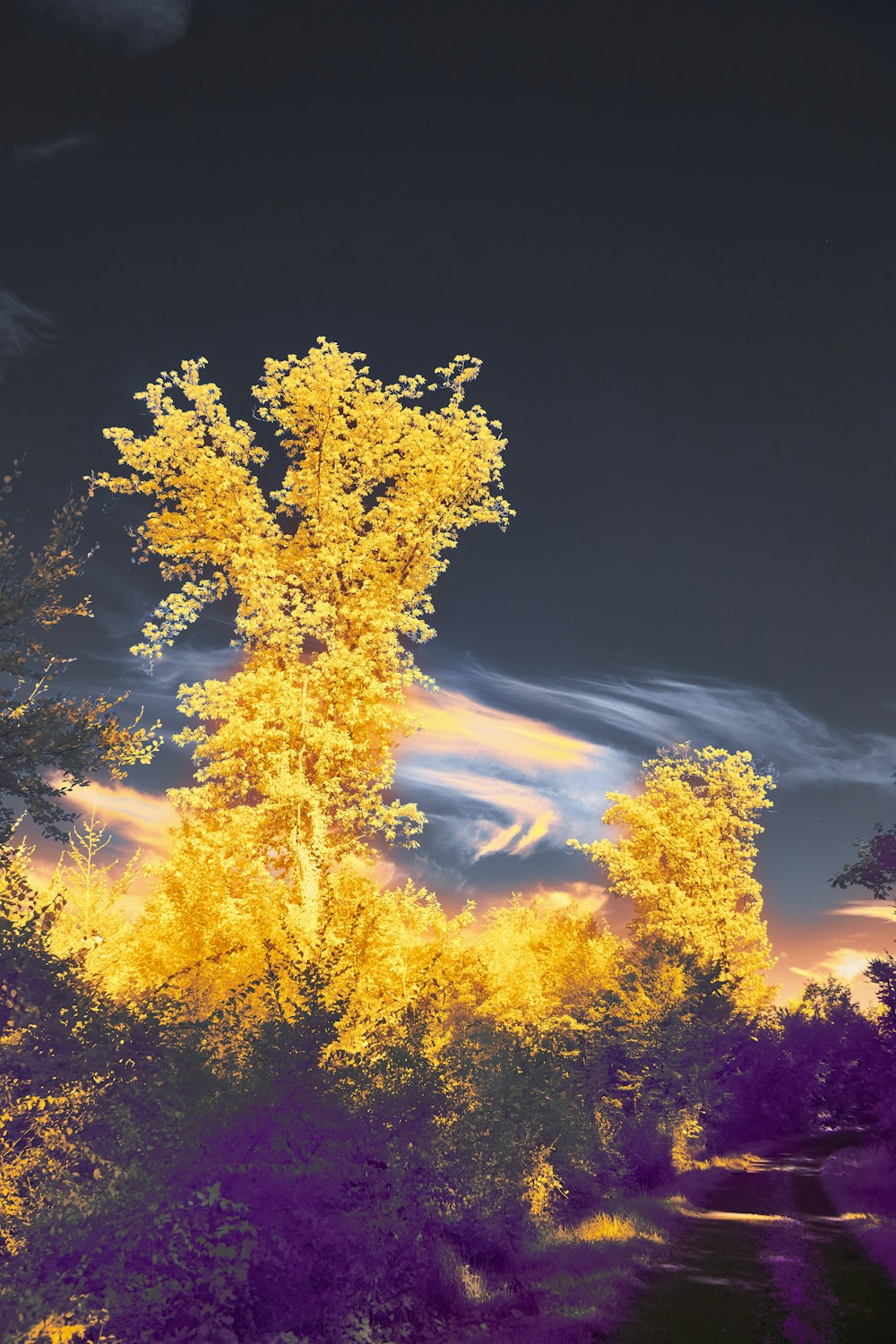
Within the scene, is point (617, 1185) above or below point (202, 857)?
below

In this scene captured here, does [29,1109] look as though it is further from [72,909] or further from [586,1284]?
[72,909]

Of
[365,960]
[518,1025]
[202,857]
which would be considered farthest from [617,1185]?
[202,857]

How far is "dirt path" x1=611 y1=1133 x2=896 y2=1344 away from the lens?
37.8ft

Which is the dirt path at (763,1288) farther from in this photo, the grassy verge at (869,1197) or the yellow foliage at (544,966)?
the yellow foliage at (544,966)

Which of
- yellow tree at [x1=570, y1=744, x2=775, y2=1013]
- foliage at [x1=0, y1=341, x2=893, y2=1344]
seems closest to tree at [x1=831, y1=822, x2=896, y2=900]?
foliage at [x1=0, y1=341, x2=893, y2=1344]

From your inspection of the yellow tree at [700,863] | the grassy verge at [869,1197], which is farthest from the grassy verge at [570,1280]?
the yellow tree at [700,863]

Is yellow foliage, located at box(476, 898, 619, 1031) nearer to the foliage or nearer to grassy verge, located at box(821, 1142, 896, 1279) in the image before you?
the foliage

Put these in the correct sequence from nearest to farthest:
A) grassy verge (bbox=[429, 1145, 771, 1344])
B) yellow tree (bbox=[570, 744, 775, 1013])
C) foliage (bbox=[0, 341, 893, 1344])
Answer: foliage (bbox=[0, 341, 893, 1344])
grassy verge (bbox=[429, 1145, 771, 1344])
yellow tree (bbox=[570, 744, 775, 1013])

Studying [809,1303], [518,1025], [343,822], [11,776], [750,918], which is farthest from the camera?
[750,918]

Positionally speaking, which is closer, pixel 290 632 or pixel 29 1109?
pixel 29 1109

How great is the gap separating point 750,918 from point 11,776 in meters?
43.3

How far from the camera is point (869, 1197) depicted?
88.1 ft

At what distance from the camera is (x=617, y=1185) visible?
973 inches

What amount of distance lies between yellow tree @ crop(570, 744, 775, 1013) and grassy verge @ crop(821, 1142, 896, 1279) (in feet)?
29.0
